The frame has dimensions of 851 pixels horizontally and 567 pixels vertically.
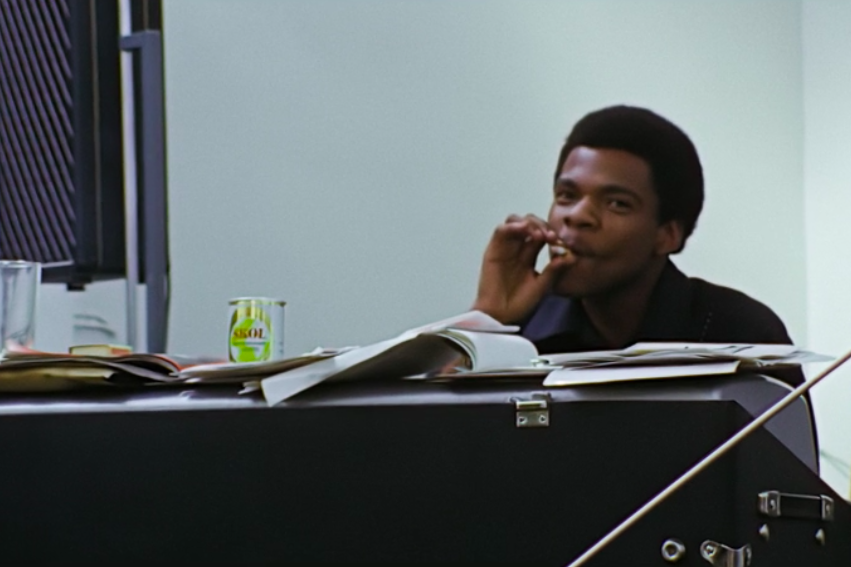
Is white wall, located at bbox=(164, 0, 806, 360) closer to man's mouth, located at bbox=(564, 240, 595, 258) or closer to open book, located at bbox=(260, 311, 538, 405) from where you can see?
man's mouth, located at bbox=(564, 240, 595, 258)

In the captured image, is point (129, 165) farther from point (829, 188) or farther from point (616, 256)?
point (829, 188)

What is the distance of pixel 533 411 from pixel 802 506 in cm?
13

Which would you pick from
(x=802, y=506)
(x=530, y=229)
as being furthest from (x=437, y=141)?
(x=802, y=506)

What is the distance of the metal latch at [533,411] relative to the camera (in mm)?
492

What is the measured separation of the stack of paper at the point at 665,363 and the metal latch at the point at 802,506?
62 mm

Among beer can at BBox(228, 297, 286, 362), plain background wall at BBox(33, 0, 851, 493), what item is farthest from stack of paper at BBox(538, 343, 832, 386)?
plain background wall at BBox(33, 0, 851, 493)

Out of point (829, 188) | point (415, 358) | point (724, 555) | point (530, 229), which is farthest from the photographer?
point (530, 229)

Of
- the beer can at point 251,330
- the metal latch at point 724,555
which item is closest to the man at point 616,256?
the beer can at point 251,330

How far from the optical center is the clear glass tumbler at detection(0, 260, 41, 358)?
0.84 metres

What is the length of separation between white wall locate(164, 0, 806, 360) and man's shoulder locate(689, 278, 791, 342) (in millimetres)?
18

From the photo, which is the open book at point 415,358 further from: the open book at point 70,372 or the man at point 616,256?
the man at point 616,256

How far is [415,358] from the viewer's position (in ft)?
1.92

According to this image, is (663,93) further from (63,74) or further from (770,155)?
(63,74)

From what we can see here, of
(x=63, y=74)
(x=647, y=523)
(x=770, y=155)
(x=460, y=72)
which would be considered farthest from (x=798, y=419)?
(x=460, y=72)
